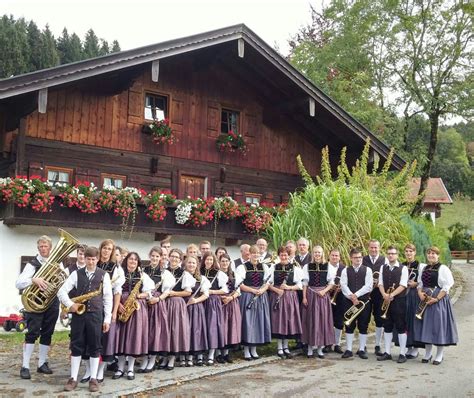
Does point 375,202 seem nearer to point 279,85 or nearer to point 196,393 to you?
point 279,85

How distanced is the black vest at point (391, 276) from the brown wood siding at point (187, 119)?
8.27 metres

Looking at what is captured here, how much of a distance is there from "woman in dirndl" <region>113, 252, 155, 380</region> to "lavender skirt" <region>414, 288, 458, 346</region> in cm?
414

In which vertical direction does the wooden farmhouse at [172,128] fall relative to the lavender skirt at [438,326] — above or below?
above

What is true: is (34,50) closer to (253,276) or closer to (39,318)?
(253,276)

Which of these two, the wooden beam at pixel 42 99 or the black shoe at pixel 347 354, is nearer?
the black shoe at pixel 347 354

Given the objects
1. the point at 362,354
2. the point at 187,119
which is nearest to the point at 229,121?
the point at 187,119

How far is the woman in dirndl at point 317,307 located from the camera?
9453 mm

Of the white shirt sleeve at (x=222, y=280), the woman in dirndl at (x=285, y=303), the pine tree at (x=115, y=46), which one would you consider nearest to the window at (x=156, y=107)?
the woman in dirndl at (x=285, y=303)

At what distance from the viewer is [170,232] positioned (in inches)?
582

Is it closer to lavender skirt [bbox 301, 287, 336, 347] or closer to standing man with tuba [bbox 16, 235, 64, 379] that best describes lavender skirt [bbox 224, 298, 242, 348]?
lavender skirt [bbox 301, 287, 336, 347]

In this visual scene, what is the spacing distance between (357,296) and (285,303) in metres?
1.16

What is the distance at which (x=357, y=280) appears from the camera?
31.6 ft

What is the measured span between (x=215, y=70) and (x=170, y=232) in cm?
547

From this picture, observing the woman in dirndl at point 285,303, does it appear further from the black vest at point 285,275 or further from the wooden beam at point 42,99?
the wooden beam at point 42,99
